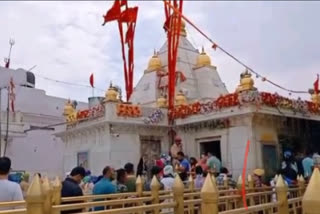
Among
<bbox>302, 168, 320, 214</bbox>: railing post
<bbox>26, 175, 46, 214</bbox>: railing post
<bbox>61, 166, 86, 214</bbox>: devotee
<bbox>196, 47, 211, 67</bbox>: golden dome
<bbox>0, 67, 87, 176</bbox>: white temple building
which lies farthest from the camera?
<bbox>196, 47, 211, 67</bbox>: golden dome

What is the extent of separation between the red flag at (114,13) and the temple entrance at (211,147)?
20.8ft

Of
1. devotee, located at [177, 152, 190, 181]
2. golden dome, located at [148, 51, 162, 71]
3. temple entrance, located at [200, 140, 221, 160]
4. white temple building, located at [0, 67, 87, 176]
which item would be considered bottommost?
devotee, located at [177, 152, 190, 181]

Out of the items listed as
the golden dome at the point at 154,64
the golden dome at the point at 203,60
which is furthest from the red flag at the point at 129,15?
the golden dome at the point at 203,60

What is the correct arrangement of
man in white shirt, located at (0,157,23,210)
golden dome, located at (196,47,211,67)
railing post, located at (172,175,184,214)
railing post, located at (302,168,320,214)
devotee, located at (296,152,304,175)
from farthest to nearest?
golden dome, located at (196,47,211,67)
devotee, located at (296,152,304,175)
railing post, located at (172,175,184,214)
man in white shirt, located at (0,157,23,210)
railing post, located at (302,168,320,214)

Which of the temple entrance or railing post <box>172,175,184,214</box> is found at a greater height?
the temple entrance

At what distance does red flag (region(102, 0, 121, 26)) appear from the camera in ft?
51.9

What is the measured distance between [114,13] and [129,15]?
0.60 m

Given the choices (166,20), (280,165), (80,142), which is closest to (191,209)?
(280,165)

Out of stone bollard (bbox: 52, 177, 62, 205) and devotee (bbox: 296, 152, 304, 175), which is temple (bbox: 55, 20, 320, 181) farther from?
stone bollard (bbox: 52, 177, 62, 205)

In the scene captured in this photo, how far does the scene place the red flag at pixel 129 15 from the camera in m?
16.1

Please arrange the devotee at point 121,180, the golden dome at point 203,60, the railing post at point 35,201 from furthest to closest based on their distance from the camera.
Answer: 1. the golden dome at point 203,60
2. the devotee at point 121,180
3. the railing post at point 35,201

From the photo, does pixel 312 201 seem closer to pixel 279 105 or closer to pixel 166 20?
pixel 279 105

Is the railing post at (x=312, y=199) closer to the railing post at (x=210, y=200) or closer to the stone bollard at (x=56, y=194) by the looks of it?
the railing post at (x=210, y=200)

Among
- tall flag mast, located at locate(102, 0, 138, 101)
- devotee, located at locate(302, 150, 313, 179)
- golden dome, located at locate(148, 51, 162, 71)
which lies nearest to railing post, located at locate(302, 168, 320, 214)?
devotee, located at locate(302, 150, 313, 179)
